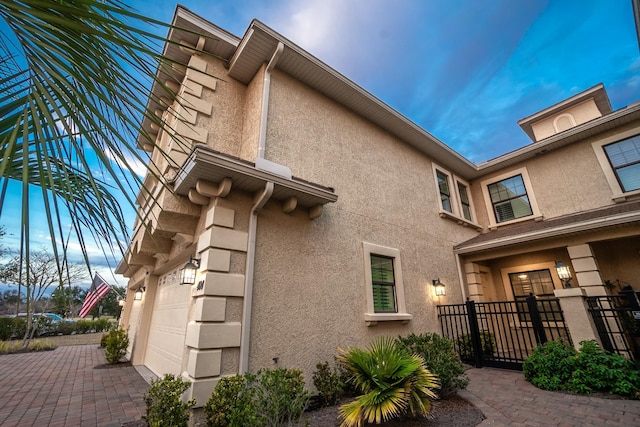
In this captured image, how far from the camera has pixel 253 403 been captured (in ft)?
12.5

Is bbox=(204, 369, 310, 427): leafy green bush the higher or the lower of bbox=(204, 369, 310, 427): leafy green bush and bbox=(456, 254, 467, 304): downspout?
the lower

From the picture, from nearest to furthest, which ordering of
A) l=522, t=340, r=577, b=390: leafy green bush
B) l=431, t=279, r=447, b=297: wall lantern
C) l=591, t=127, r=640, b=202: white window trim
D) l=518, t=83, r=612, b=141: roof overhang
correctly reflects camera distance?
l=522, t=340, r=577, b=390: leafy green bush, l=431, t=279, r=447, b=297: wall lantern, l=591, t=127, r=640, b=202: white window trim, l=518, t=83, r=612, b=141: roof overhang

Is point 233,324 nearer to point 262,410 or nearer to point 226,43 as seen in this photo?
point 262,410

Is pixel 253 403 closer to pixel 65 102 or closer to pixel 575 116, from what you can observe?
pixel 65 102

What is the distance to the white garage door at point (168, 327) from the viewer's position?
19.4 ft

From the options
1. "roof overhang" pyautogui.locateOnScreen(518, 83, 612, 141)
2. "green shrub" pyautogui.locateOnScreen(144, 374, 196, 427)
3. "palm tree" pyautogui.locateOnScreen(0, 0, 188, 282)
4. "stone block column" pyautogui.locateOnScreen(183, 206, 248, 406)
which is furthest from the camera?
"roof overhang" pyautogui.locateOnScreen(518, 83, 612, 141)

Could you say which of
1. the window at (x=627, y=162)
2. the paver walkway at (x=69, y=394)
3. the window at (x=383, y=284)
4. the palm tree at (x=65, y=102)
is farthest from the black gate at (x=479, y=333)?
the palm tree at (x=65, y=102)

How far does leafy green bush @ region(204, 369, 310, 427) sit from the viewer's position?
11.9 ft

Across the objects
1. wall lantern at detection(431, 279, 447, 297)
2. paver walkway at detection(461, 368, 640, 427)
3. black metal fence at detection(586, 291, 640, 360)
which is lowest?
paver walkway at detection(461, 368, 640, 427)

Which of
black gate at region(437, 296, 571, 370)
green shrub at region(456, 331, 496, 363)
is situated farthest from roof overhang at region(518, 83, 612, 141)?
green shrub at region(456, 331, 496, 363)

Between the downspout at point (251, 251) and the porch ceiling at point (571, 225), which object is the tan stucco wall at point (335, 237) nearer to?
the downspout at point (251, 251)

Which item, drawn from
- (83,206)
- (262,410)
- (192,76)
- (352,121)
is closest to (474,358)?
(262,410)

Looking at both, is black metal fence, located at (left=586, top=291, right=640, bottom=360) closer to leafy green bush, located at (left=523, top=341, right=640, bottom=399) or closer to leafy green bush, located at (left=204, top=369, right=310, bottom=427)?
leafy green bush, located at (left=523, top=341, right=640, bottom=399)

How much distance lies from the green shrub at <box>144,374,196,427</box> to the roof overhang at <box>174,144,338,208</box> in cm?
312
